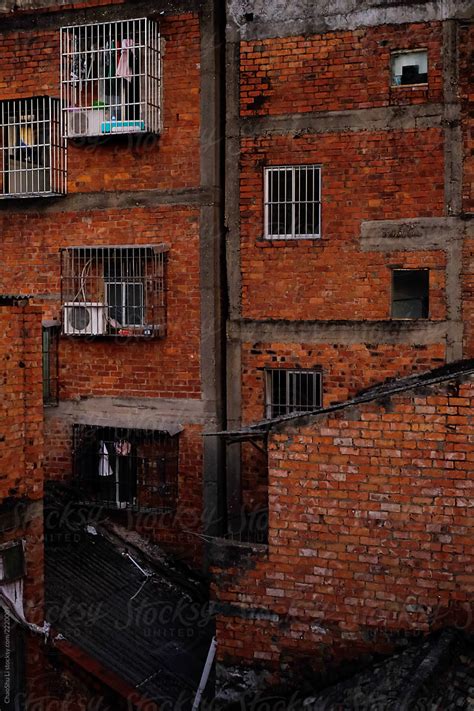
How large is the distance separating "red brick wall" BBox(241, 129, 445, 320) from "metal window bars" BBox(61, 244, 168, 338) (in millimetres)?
1399

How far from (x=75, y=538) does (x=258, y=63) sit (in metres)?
7.35

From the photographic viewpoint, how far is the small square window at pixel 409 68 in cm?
1177

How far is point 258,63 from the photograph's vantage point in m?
12.5

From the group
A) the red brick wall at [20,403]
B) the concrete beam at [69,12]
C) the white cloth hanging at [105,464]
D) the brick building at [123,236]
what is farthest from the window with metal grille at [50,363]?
the concrete beam at [69,12]

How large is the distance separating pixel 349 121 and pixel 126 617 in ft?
23.9

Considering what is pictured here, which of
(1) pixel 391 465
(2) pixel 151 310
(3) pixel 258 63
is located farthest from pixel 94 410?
(1) pixel 391 465

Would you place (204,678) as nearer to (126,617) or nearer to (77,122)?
(126,617)

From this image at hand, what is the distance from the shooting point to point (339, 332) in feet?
40.3

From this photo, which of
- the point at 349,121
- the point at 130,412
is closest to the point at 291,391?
the point at 130,412

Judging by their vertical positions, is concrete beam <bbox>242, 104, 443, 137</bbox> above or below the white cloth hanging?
above

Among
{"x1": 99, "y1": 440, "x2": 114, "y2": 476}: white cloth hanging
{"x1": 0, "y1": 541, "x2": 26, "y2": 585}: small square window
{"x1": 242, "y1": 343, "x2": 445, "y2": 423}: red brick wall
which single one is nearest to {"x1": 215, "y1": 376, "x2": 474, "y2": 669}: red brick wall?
{"x1": 0, "y1": 541, "x2": 26, "y2": 585}: small square window

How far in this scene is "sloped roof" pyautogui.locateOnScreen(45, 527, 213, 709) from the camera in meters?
9.98

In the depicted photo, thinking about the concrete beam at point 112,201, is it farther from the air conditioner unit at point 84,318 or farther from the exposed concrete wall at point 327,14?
the exposed concrete wall at point 327,14

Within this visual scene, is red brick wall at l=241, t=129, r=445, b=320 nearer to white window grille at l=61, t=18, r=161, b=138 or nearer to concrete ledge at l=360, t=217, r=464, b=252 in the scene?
concrete ledge at l=360, t=217, r=464, b=252
